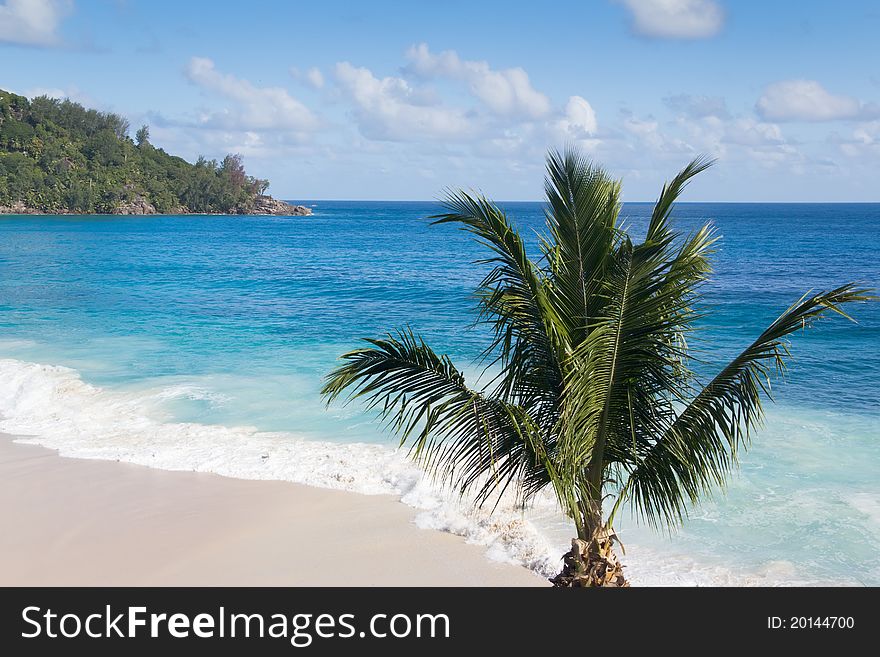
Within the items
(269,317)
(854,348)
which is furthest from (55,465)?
(854,348)

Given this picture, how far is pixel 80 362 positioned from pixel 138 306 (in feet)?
39.1

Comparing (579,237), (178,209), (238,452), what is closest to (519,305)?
(579,237)

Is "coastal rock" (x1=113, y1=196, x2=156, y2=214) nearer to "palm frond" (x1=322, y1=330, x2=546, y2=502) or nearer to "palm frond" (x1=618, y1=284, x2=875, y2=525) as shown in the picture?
"palm frond" (x1=322, y1=330, x2=546, y2=502)

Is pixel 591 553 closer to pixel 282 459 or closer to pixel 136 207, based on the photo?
pixel 282 459

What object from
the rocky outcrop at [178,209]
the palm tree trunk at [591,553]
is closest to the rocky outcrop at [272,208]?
the rocky outcrop at [178,209]

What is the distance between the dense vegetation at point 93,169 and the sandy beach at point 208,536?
4646 inches

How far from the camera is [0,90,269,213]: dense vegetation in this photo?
386 ft

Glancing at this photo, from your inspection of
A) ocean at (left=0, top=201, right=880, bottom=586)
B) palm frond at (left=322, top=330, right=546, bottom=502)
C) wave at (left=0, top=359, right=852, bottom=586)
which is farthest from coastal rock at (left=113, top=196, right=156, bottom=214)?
palm frond at (left=322, top=330, right=546, bottom=502)

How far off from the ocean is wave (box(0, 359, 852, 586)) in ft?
0.13

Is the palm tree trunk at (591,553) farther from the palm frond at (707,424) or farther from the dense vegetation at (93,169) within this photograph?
the dense vegetation at (93,169)

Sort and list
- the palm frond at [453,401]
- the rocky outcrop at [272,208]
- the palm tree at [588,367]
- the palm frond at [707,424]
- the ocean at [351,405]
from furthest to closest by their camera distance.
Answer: the rocky outcrop at [272,208] < the ocean at [351,405] < the palm frond at [453,401] < the palm tree at [588,367] < the palm frond at [707,424]

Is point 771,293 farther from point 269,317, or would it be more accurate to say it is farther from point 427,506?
point 427,506

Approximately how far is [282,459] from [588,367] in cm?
819

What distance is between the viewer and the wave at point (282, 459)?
9.72m
